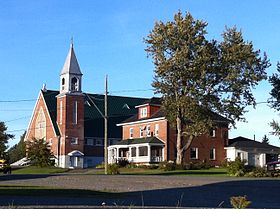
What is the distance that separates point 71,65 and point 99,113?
1133 cm

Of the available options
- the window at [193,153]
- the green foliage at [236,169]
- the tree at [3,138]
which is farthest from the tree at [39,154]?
the green foliage at [236,169]

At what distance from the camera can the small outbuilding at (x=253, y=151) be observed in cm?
7262

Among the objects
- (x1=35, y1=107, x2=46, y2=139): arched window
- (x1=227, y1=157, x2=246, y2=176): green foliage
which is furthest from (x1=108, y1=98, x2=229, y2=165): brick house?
(x1=227, y1=157, x2=246, y2=176): green foliage

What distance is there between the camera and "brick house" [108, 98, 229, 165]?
70.5 m

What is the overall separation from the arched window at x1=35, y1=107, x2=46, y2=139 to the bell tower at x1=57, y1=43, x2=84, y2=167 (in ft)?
22.1

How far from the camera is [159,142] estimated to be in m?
70.3

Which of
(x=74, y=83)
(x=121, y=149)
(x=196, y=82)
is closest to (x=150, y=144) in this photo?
(x=121, y=149)

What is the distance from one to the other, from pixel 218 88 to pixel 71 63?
28.9 meters

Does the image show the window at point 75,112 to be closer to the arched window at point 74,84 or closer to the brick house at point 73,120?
the brick house at point 73,120

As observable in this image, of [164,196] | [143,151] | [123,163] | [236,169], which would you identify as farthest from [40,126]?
[164,196]

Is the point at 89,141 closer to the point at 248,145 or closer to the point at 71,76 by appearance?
the point at 71,76

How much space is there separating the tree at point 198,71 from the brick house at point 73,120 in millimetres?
24885

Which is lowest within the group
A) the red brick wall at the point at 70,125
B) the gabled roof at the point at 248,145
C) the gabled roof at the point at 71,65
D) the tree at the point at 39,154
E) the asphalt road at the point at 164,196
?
the asphalt road at the point at 164,196

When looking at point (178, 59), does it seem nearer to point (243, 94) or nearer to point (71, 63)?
point (243, 94)
